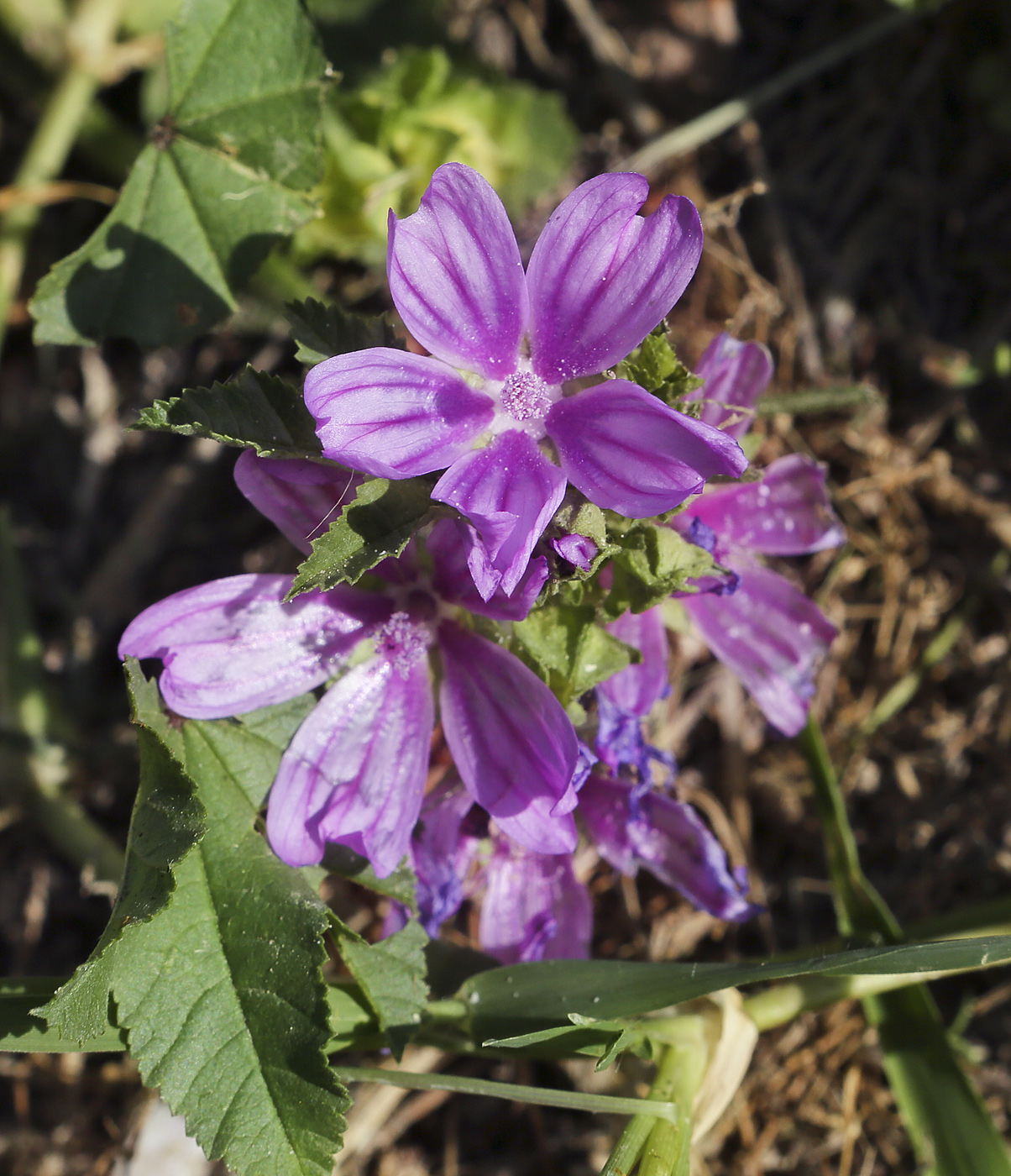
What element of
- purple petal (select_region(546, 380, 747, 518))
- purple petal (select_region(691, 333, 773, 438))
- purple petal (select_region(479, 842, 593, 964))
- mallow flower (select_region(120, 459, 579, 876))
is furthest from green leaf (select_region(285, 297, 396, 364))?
purple petal (select_region(479, 842, 593, 964))

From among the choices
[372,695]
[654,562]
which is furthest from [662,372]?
[372,695]

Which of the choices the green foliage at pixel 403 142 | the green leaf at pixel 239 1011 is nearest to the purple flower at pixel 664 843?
the green leaf at pixel 239 1011

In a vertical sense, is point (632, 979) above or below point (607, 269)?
below

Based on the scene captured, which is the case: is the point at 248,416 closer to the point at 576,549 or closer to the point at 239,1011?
the point at 576,549

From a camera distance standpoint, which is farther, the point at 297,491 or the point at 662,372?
the point at 297,491

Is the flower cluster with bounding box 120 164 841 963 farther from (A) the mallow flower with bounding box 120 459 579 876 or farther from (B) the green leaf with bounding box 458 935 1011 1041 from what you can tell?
(B) the green leaf with bounding box 458 935 1011 1041

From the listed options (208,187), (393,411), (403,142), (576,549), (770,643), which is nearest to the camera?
(576,549)
